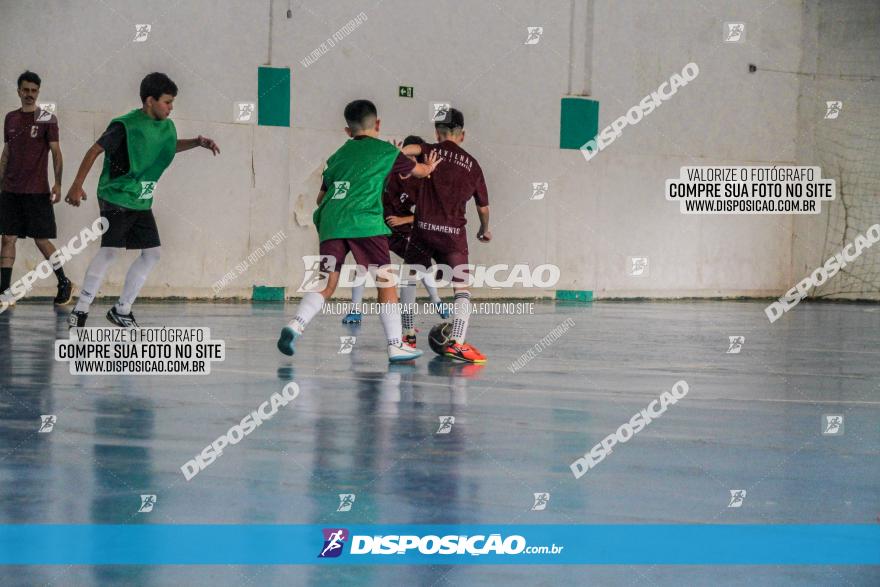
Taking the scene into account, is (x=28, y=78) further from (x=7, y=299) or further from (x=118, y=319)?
(x=118, y=319)

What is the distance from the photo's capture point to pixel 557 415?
629cm

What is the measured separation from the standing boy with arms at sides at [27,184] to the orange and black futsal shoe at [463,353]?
6337 mm

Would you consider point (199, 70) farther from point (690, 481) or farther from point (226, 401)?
point (690, 481)

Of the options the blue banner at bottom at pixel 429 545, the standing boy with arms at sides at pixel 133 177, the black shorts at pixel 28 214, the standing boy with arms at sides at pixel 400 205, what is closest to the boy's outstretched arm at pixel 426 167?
the standing boy with arms at sides at pixel 133 177

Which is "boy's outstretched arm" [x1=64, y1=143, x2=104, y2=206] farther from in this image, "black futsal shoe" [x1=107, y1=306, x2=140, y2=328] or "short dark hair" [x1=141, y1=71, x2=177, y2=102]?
"black futsal shoe" [x1=107, y1=306, x2=140, y2=328]

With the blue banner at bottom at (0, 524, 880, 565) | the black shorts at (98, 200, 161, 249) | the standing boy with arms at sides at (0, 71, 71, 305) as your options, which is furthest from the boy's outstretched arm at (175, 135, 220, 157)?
the blue banner at bottom at (0, 524, 880, 565)

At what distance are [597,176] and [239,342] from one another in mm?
11179

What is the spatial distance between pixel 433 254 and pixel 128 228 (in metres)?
2.40

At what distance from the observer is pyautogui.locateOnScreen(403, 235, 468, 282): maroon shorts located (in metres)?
9.46

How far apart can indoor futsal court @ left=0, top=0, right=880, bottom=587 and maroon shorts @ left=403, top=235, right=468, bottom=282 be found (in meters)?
0.04

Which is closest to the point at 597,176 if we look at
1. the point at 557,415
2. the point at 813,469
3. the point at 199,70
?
the point at 199,70

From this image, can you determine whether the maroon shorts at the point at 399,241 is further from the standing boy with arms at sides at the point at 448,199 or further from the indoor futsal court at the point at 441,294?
the standing boy with arms at sides at the point at 448,199

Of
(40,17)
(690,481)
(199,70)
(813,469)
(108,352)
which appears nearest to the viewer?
(690,481)

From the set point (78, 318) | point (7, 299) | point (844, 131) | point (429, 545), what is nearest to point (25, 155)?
point (7, 299)
